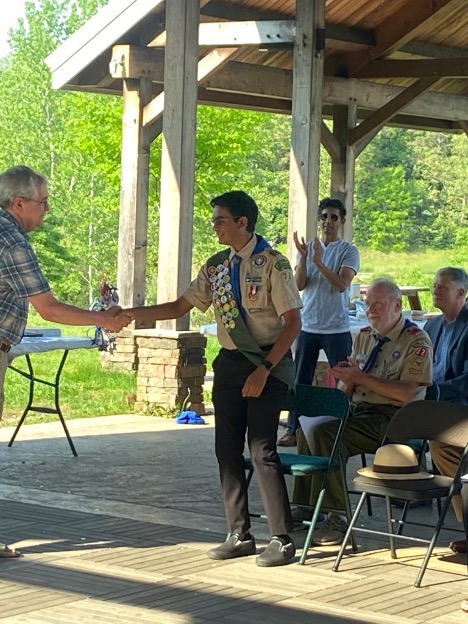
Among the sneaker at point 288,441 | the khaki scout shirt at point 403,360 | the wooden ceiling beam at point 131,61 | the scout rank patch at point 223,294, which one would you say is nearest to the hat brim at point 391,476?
the khaki scout shirt at point 403,360

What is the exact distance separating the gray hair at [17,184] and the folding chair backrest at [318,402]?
157 cm

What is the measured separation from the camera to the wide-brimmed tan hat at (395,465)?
5973mm

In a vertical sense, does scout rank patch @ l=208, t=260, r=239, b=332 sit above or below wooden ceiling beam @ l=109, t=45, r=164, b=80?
below

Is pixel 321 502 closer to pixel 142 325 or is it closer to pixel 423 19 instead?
pixel 142 325

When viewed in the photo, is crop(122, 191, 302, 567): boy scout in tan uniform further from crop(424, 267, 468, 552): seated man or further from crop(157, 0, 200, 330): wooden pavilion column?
crop(157, 0, 200, 330): wooden pavilion column

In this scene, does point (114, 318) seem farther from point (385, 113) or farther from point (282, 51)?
point (385, 113)

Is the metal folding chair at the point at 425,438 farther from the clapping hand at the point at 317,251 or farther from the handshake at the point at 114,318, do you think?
the clapping hand at the point at 317,251

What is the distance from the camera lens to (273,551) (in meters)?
6.11

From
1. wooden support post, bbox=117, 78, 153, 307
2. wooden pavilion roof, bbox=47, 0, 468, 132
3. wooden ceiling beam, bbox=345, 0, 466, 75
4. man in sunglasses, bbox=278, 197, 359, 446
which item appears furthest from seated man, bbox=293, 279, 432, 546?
wooden ceiling beam, bbox=345, 0, 466, 75

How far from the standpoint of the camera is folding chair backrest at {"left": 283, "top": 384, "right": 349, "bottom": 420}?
20.7ft

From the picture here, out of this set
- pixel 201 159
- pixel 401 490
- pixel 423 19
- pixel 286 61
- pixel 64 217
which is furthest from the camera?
pixel 64 217

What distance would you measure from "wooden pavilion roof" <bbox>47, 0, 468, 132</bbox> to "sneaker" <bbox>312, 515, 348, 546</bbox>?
5.19 metres

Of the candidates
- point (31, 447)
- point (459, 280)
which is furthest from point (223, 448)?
point (31, 447)

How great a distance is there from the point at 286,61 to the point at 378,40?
1023 mm
